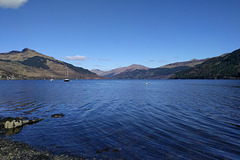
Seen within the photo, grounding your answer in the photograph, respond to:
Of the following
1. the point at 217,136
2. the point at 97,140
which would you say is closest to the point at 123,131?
the point at 97,140

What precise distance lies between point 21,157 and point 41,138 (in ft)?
18.1

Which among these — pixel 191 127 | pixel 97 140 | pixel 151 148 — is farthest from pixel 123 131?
pixel 191 127

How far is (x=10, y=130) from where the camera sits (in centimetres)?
2230

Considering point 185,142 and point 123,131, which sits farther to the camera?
point 123,131

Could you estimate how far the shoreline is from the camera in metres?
13.7

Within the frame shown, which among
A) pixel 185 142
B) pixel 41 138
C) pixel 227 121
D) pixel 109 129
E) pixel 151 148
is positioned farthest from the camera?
pixel 227 121

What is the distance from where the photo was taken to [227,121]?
88.3ft

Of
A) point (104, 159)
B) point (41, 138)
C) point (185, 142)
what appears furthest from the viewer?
point (41, 138)

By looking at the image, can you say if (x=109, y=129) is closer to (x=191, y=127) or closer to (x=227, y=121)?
(x=191, y=127)

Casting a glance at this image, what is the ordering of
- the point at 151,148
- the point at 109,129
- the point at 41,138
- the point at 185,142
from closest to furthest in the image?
the point at 151,148 < the point at 185,142 < the point at 41,138 < the point at 109,129

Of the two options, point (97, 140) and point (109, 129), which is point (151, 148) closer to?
point (97, 140)

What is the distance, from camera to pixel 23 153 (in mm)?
14562

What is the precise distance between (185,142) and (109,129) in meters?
10.5

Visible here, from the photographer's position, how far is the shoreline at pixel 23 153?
13734 mm
